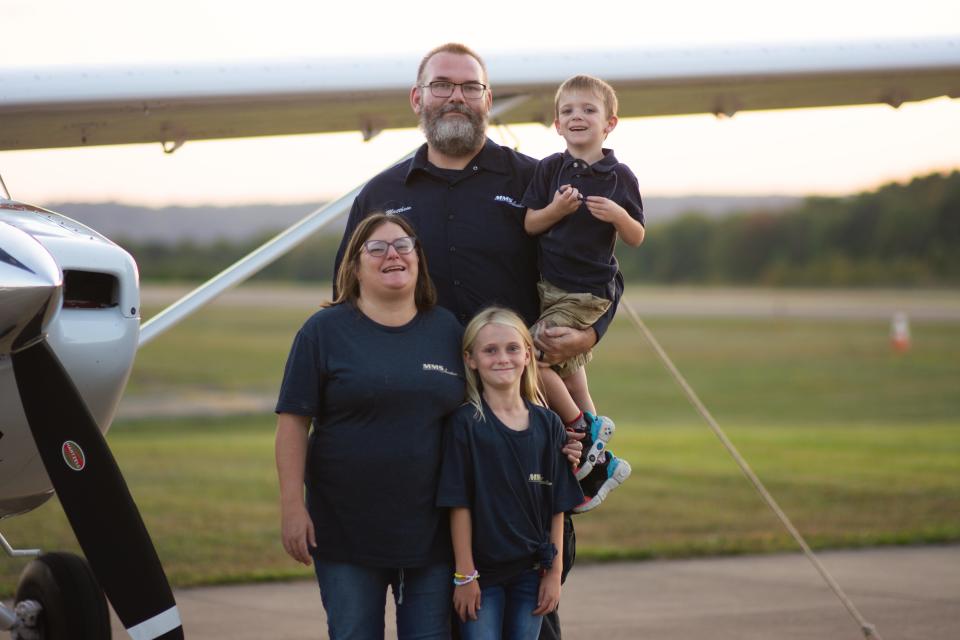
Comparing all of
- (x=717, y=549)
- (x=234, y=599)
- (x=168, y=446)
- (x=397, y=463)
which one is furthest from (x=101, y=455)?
(x=168, y=446)

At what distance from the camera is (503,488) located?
368 cm

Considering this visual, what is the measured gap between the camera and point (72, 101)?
5527 mm

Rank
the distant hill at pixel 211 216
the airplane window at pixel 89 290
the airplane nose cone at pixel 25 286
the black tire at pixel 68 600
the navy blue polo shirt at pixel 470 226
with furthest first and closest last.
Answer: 1. the distant hill at pixel 211 216
2. the black tire at pixel 68 600
3. the airplane window at pixel 89 290
4. the navy blue polo shirt at pixel 470 226
5. the airplane nose cone at pixel 25 286

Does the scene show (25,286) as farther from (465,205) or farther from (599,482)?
(599,482)

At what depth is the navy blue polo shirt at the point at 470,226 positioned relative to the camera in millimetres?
4008

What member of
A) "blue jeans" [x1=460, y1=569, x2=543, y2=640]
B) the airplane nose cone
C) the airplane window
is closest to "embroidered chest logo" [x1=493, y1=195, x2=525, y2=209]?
"blue jeans" [x1=460, y1=569, x2=543, y2=640]

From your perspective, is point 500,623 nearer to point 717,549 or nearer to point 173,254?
point 717,549

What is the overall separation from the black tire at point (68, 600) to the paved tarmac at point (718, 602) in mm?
888

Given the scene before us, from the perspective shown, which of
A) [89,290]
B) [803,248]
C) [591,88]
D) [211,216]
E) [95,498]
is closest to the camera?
[591,88]

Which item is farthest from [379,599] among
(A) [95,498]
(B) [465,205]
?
(B) [465,205]

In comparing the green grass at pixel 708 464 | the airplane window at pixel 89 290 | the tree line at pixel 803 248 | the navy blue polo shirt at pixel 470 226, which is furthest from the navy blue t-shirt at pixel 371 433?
the tree line at pixel 803 248

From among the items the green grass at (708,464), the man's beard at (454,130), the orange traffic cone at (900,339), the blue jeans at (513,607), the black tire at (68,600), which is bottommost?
the orange traffic cone at (900,339)

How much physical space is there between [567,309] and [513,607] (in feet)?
2.82

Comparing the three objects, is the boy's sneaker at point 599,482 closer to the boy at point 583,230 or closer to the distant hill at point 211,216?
the boy at point 583,230
